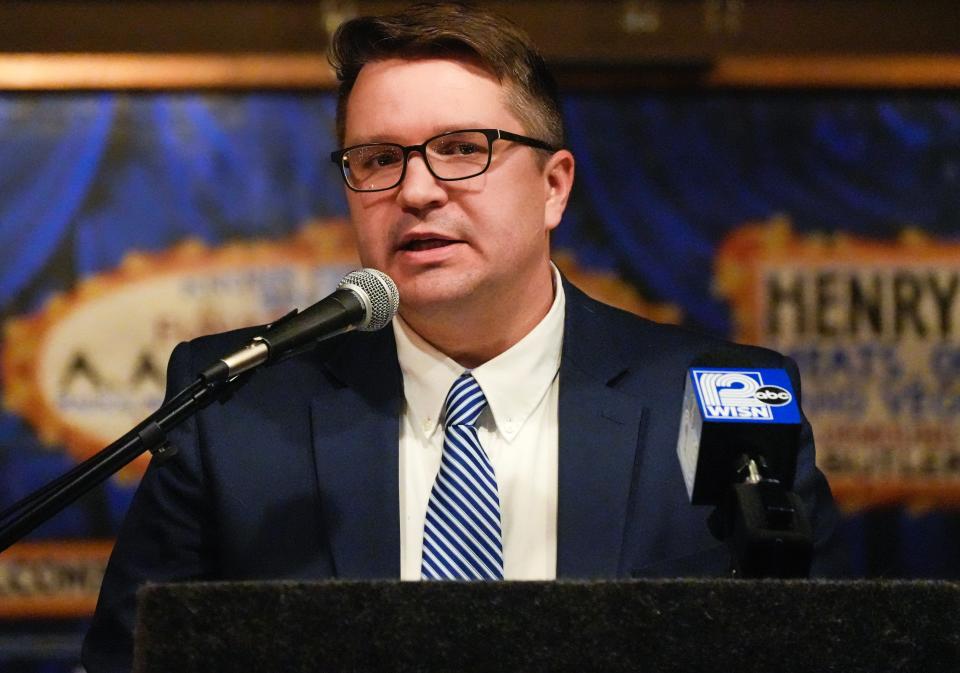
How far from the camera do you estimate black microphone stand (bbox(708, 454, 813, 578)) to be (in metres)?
1.00

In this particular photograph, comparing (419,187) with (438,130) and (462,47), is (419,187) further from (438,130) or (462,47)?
(462,47)

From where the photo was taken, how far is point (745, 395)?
1098 mm

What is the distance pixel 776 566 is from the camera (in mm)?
1011

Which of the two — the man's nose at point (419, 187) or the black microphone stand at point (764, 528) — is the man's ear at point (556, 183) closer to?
the man's nose at point (419, 187)

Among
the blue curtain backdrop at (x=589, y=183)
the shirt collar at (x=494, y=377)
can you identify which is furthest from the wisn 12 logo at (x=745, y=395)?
the blue curtain backdrop at (x=589, y=183)

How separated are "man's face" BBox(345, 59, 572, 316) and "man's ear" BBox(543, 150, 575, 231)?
104 millimetres

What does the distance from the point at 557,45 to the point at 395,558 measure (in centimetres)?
160

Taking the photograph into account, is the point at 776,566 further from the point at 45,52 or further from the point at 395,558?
the point at 45,52

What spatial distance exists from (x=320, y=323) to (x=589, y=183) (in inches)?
66.0

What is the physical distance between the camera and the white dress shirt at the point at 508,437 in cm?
172

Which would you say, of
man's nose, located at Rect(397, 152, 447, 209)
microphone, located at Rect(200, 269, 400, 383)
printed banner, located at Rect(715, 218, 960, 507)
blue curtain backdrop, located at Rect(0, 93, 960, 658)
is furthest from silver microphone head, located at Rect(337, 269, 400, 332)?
printed banner, located at Rect(715, 218, 960, 507)

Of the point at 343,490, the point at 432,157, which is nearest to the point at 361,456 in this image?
the point at 343,490

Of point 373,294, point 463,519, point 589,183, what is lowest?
point 463,519

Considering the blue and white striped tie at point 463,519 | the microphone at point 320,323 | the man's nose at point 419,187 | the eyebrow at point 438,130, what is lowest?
the blue and white striped tie at point 463,519
